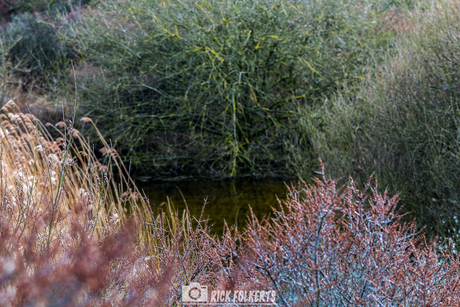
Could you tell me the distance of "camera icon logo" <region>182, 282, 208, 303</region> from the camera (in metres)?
2.25

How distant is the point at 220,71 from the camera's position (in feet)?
31.6

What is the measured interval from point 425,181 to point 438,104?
82 centimetres

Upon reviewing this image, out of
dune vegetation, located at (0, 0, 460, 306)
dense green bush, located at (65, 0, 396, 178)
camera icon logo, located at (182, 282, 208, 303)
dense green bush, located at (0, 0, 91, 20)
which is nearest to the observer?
dune vegetation, located at (0, 0, 460, 306)

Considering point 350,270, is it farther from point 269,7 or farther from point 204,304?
point 269,7

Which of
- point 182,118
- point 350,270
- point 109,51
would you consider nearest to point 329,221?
point 350,270

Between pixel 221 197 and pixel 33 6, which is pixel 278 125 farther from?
pixel 33 6

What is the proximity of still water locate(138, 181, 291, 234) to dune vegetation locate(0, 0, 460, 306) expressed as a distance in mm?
359

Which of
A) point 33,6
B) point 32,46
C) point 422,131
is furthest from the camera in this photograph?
point 33,6

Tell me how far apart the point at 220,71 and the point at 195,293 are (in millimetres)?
A: 7670

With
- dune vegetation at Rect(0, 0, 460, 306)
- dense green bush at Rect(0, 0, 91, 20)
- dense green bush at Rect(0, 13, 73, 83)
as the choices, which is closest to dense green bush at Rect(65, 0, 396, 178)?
dune vegetation at Rect(0, 0, 460, 306)

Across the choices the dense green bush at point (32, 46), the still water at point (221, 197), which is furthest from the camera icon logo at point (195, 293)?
the dense green bush at point (32, 46)

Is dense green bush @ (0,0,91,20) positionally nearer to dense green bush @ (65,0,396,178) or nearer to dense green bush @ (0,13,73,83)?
dense green bush @ (0,13,73,83)

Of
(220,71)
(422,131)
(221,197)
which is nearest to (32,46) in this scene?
(220,71)

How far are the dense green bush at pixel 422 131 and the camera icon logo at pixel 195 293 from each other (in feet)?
10.0
